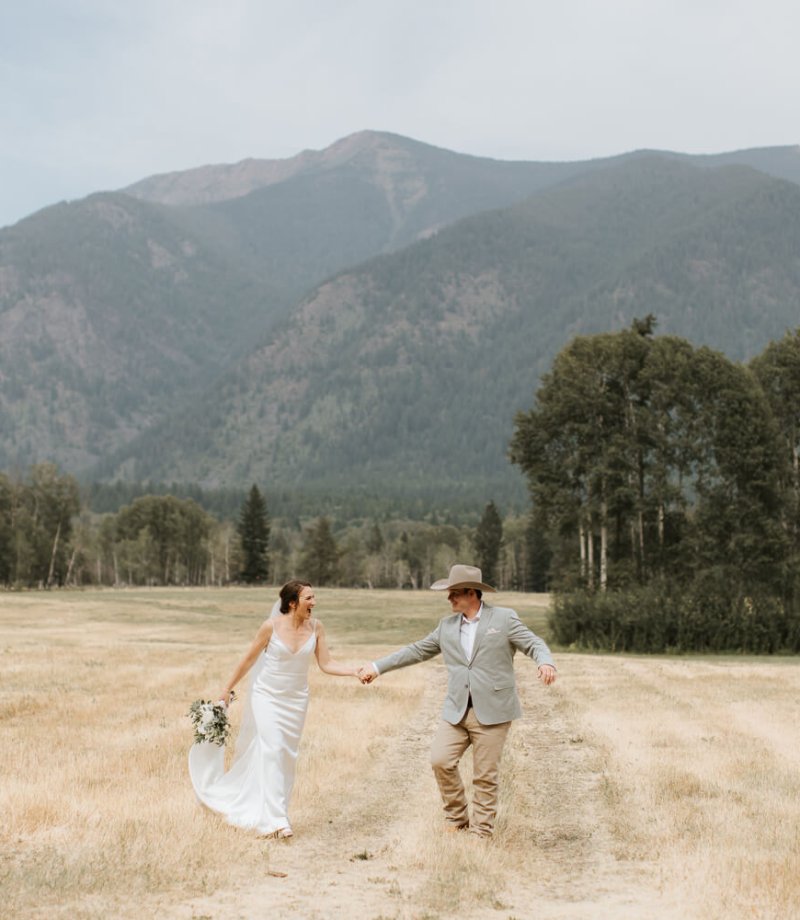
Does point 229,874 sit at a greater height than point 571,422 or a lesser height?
lesser

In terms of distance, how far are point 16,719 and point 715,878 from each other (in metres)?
15.3

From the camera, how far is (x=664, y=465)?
5759 cm

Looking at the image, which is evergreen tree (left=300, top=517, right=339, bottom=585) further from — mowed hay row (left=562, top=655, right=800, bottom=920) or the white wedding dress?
the white wedding dress

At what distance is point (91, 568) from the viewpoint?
565 ft

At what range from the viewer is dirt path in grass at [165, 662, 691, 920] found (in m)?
9.66

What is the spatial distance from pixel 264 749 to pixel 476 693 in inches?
94.9

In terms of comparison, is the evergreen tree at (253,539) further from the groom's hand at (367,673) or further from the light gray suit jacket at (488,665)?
the light gray suit jacket at (488,665)

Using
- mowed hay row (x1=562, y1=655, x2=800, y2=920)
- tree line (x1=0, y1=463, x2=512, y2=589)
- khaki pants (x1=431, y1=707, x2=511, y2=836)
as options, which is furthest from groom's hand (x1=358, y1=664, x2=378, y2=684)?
tree line (x1=0, y1=463, x2=512, y2=589)

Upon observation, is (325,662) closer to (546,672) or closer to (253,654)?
(253,654)

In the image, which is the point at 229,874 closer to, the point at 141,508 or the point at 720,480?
the point at 720,480

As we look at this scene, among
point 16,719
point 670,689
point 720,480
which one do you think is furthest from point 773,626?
point 16,719

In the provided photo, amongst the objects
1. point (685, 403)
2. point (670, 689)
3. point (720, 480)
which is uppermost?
point (685, 403)

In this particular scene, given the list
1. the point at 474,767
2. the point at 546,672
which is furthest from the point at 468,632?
the point at 474,767

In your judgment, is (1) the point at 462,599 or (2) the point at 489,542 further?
(2) the point at 489,542
